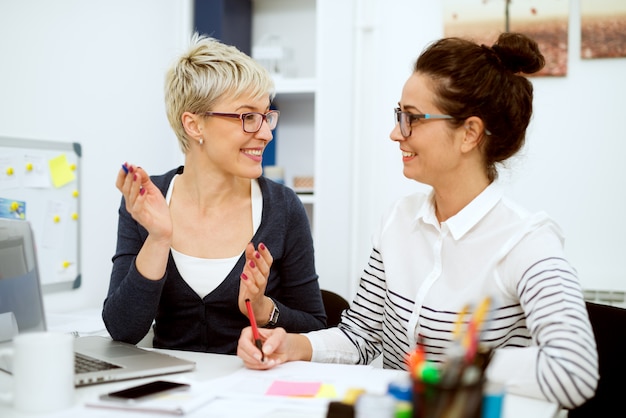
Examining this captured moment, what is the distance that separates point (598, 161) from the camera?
8.11 ft

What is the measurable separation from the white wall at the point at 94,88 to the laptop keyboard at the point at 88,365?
952 mm

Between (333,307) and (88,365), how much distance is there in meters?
0.89

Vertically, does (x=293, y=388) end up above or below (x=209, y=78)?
below

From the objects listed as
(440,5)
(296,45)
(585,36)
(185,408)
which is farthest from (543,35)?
(185,408)

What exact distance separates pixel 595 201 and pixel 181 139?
1.68 m

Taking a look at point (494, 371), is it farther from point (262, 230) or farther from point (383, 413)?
point (262, 230)

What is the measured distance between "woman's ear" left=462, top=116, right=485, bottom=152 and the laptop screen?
0.95 meters

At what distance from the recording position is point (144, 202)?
1.40 metres

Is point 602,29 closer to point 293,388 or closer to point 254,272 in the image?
point 254,272

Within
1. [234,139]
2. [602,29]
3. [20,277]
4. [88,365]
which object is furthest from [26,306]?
[602,29]

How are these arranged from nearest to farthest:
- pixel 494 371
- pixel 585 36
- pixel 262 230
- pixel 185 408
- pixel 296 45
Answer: pixel 185 408 → pixel 494 371 → pixel 262 230 → pixel 585 36 → pixel 296 45

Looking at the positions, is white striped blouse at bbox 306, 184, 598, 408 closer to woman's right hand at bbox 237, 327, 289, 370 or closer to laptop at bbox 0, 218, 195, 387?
woman's right hand at bbox 237, 327, 289, 370

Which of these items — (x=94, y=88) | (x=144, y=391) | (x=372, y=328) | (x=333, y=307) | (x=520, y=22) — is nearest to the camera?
(x=144, y=391)

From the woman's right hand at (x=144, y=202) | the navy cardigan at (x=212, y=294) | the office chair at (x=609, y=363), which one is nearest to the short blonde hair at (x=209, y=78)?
the navy cardigan at (x=212, y=294)
